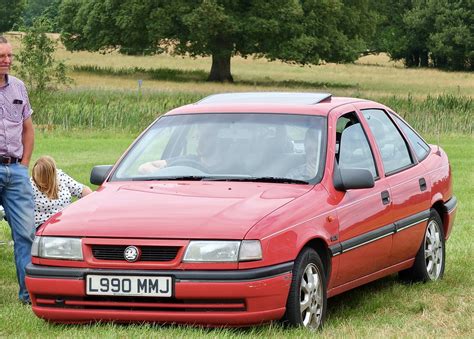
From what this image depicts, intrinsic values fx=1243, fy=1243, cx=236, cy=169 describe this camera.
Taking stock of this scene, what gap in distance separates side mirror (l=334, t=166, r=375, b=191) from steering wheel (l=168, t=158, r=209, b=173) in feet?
2.84

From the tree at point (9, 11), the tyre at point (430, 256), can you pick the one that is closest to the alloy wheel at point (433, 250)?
the tyre at point (430, 256)

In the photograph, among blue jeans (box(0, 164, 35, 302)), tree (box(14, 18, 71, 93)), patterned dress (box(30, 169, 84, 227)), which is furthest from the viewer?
tree (box(14, 18, 71, 93))

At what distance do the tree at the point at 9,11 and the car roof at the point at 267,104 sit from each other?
4279 inches

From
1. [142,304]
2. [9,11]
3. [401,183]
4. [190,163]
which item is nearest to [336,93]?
[401,183]

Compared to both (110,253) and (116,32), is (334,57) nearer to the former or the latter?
(116,32)

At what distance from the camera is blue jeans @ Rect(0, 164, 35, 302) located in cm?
872

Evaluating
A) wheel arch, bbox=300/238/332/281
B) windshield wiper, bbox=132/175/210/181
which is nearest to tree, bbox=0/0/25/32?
windshield wiper, bbox=132/175/210/181

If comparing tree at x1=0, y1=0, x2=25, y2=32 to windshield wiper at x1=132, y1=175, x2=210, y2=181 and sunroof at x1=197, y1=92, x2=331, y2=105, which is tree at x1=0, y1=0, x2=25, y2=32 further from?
windshield wiper at x1=132, y1=175, x2=210, y2=181

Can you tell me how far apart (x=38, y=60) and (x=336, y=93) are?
16.9 metres

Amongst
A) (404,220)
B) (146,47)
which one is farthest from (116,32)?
(404,220)

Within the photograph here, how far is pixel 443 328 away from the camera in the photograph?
7.70 m

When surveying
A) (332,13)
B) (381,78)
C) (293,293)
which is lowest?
(381,78)

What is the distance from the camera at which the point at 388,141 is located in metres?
9.38

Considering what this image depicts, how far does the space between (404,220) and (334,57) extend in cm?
5893
